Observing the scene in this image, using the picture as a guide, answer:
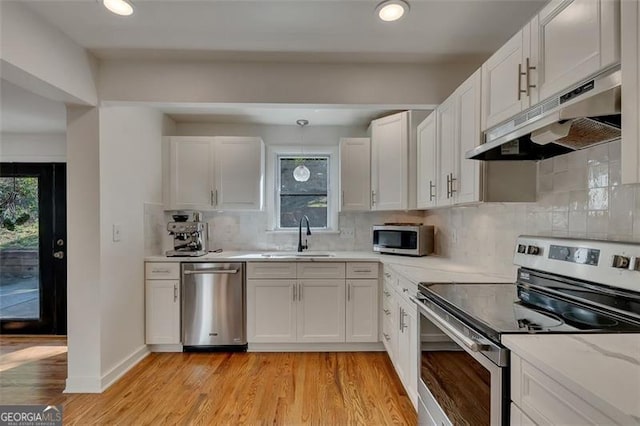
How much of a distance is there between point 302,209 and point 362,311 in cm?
143

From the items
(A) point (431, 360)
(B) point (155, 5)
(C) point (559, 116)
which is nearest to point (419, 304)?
(A) point (431, 360)

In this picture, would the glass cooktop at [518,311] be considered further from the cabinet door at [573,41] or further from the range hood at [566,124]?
the cabinet door at [573,41]

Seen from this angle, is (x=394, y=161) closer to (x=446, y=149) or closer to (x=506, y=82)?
(x=446, y=149)

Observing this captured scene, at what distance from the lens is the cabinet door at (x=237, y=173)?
3.51 metres

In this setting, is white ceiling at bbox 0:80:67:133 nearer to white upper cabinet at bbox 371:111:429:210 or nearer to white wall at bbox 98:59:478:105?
white wall at bbox 98:59:478:105

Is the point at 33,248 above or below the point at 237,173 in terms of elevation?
below

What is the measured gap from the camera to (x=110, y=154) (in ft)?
8.49

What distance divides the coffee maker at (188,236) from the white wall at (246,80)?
1.20m

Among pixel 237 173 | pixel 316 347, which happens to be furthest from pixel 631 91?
pixel 237 173

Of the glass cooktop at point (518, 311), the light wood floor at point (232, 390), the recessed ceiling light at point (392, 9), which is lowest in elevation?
the light wood floor at point (232, 390)

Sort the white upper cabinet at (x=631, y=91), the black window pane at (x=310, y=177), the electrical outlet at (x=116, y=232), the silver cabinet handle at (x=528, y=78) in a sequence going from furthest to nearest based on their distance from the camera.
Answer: the black window pane at (x=310, y=177), the electrical outlet at (x=116, y=232), the silver cabinet handle at (x=528, y=78), the white upper cabinet at (x=631, y=91)

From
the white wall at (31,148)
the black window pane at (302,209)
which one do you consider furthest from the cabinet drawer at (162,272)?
the white wall at (31,148)

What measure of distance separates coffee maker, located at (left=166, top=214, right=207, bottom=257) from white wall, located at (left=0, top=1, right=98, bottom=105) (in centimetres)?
125

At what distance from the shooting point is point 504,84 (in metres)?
1.60
